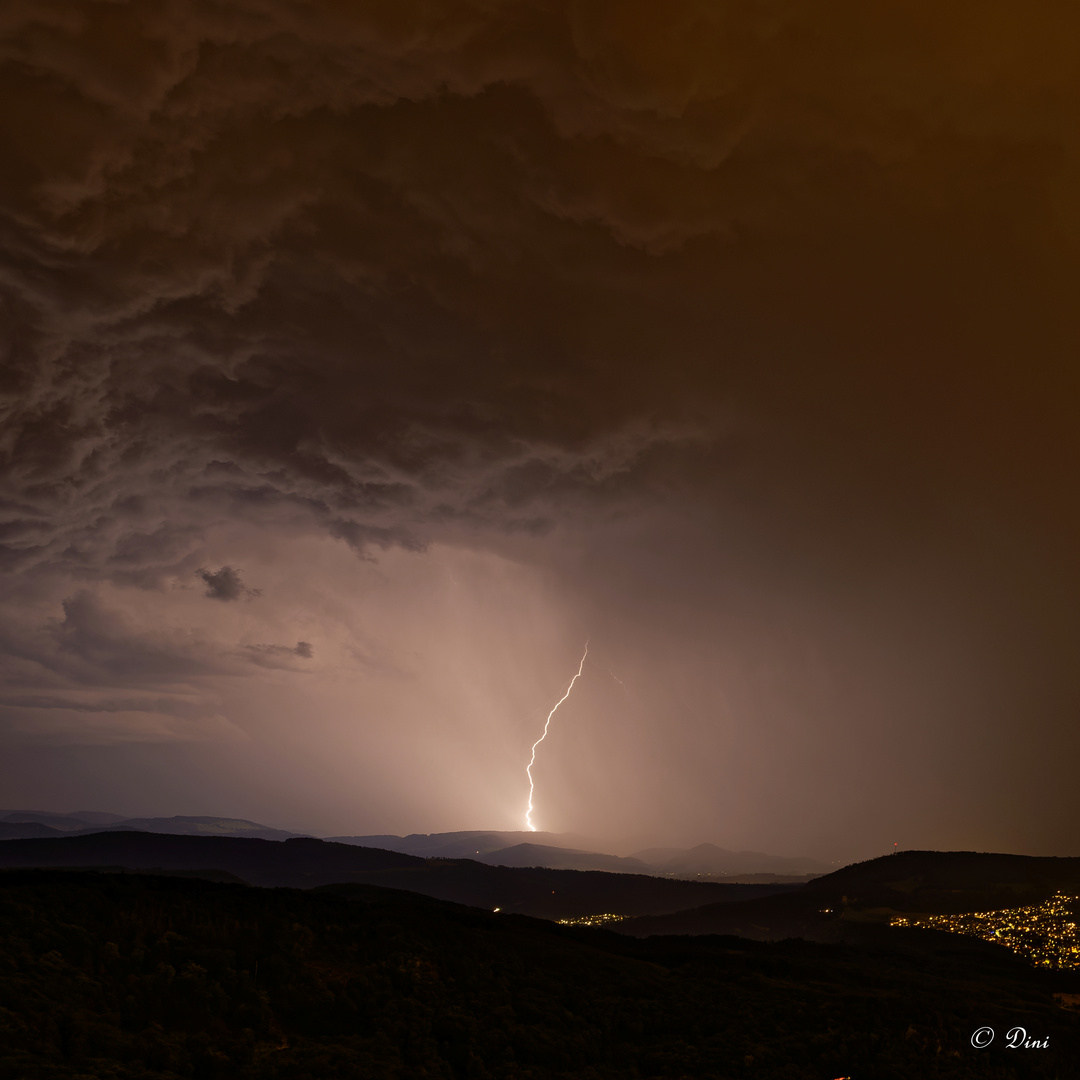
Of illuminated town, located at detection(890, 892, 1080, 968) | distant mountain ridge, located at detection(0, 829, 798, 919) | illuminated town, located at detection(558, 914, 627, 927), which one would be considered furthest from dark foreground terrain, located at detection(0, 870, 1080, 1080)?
distant mountain ridge, located at detection(0, 829, 798, 919)

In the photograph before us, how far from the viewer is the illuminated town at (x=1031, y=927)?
255ft

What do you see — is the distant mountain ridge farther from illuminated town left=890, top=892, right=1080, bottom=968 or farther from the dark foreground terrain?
the dark foreground terrain

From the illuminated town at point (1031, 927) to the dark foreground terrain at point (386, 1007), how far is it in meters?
54.2

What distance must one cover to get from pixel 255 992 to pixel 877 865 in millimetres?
188814

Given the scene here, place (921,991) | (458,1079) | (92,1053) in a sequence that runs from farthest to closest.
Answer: (921,991), (458,1079), (92,1053)

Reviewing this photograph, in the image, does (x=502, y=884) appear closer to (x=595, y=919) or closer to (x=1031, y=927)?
(x=595, y=919)

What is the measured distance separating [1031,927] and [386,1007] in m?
118

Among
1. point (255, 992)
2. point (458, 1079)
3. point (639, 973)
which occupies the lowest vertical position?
point (639, 973)

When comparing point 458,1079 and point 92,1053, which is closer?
point 92,1053

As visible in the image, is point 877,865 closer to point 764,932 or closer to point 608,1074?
point 764,932

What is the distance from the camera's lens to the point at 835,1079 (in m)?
23.8

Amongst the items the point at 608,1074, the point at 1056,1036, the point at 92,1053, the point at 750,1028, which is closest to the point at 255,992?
the point at 92,1053

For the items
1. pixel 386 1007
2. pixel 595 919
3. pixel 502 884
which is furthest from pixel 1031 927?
pixel 502 884

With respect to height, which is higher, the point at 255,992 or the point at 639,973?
the point at 255,992
